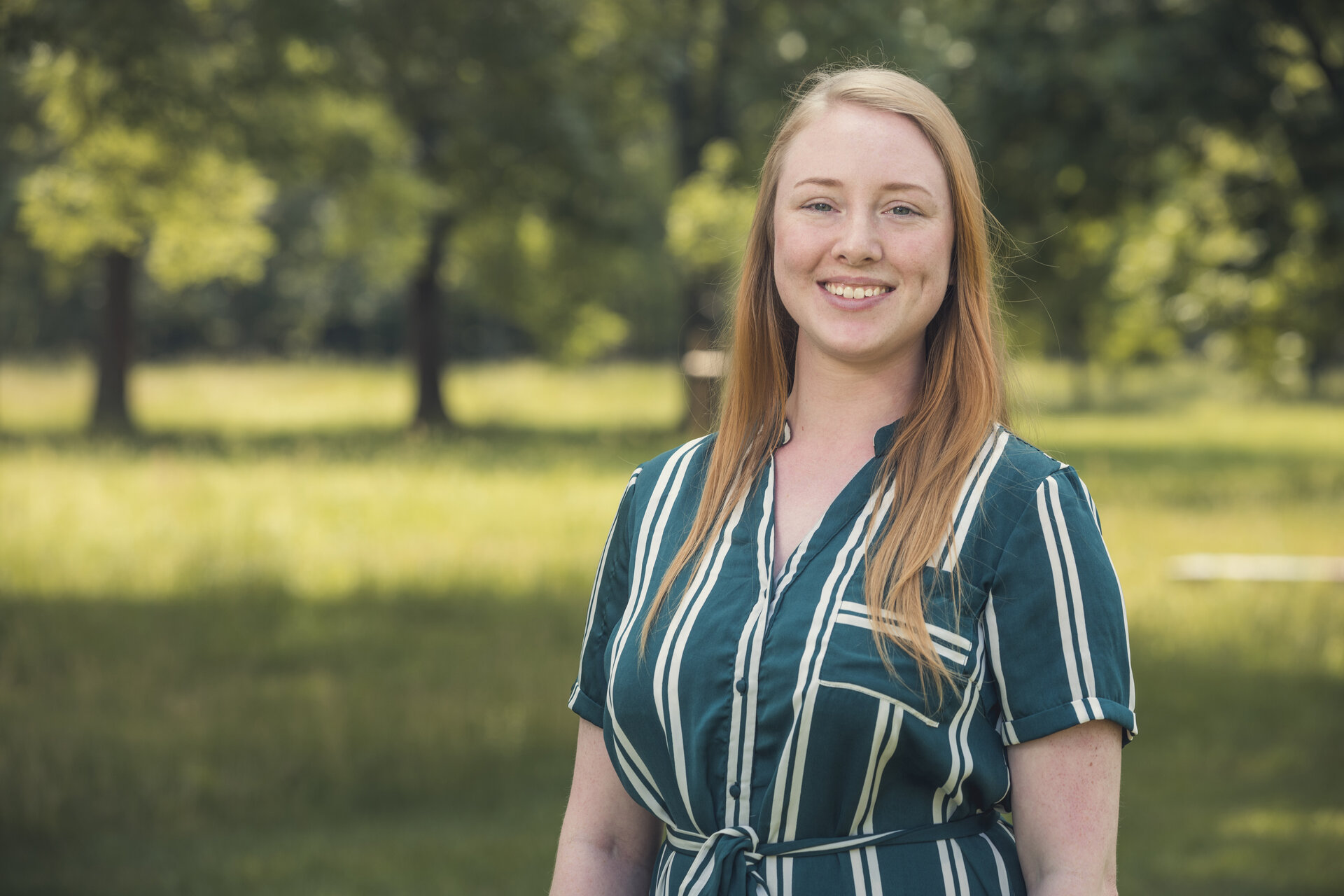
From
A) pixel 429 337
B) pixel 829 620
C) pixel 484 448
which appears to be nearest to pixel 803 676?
pixel 829 620

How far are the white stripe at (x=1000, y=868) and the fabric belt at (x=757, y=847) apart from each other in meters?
0.02

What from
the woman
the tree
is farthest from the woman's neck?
the tree

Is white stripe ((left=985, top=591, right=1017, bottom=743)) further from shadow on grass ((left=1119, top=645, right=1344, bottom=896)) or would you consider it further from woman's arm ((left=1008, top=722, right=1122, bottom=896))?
shadow on grass ((left=1119, top=645, right=1344, bottom=896))

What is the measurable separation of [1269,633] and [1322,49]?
14.5 ft

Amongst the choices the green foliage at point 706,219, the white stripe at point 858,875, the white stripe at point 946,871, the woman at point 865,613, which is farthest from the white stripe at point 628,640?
the green foliage at point 706,219

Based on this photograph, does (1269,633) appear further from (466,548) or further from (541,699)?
(466,548)

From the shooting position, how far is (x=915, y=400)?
196cm

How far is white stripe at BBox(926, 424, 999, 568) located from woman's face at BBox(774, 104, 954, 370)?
19cm

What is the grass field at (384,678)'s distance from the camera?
577cm

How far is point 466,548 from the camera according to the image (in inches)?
470

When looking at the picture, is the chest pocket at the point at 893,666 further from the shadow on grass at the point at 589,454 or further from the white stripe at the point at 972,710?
the shadow on grass at the point at 589,454

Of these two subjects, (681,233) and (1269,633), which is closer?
(1269,633)

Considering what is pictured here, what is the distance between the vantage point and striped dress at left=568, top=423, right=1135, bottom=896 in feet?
5.58

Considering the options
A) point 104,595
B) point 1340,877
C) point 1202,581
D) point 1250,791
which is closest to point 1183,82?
point 1202,581
